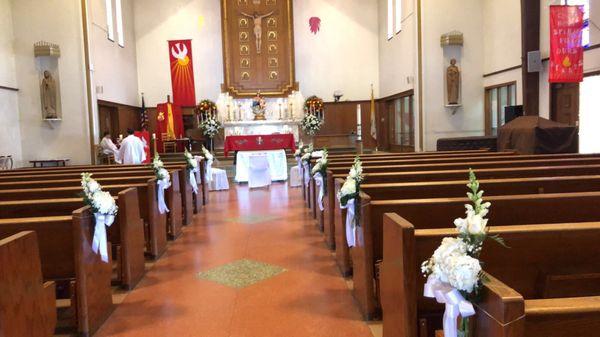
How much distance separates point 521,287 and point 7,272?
2400 millimetres

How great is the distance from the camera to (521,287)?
233 cm

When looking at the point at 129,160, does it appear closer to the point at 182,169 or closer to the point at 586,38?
the point at 182,169

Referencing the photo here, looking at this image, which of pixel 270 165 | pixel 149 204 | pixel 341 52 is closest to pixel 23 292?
pixel 149 204

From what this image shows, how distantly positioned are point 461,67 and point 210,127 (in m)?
7.39

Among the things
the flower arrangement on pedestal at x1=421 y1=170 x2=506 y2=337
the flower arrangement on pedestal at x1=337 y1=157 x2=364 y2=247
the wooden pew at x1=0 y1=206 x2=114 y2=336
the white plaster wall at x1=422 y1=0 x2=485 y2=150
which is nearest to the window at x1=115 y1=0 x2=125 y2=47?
the white plaster wall at x1=422 y1=0 x2=485 y2=150

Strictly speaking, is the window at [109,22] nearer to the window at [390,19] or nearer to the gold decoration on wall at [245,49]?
the gold decoration on wall at [245,49]

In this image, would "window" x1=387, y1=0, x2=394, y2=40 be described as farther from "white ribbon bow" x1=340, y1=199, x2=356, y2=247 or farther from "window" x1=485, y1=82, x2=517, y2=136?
"white ribbon bow" x1=340, y1=199, x2=356, y2=247

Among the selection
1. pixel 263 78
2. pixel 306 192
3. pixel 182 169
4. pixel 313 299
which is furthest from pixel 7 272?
pixel 263 78

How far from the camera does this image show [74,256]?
3170mm

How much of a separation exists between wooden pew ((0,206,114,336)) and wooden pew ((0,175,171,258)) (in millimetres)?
1487

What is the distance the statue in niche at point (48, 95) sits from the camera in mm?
11773

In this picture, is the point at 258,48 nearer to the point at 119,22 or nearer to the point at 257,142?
the point at 119,22

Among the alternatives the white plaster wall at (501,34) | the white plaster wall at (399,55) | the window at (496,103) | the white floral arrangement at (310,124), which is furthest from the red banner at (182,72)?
the window at (496,103)

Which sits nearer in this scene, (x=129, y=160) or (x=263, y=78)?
(x=129, y=160)
